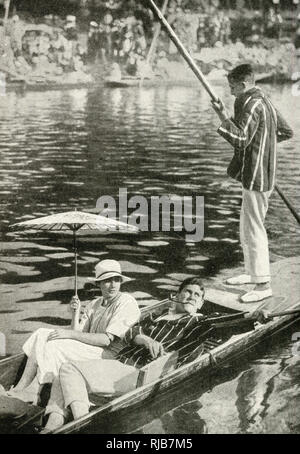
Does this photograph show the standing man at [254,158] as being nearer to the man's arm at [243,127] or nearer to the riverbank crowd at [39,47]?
the man's arm at [243,127]

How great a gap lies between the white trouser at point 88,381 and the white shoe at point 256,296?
1.75 m

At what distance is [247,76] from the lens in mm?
5324

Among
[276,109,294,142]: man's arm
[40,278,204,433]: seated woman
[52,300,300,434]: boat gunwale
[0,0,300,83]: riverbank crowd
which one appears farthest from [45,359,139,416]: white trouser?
[0,0,300,83]: riverbank crowd

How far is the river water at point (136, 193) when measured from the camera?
17.5 ft

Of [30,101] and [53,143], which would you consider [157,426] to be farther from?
[53,143]

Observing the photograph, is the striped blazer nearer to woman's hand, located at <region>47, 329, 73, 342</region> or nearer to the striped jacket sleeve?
the striped jacket sleeve

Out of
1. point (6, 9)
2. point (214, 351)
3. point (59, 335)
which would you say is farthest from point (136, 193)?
point (59, 335)

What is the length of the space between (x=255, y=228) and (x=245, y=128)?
33.8 inches

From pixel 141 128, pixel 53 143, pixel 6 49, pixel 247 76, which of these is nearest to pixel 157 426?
pixel 247 76

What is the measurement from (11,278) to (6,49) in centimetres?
231

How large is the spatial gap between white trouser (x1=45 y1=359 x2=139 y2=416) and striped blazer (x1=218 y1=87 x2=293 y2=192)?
6.93 feet

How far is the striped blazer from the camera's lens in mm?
5430

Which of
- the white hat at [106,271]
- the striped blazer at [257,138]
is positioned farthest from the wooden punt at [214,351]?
the striped blazer at [257,138]

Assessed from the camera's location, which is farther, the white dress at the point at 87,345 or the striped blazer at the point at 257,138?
the striped blazer at the point at 257,138
